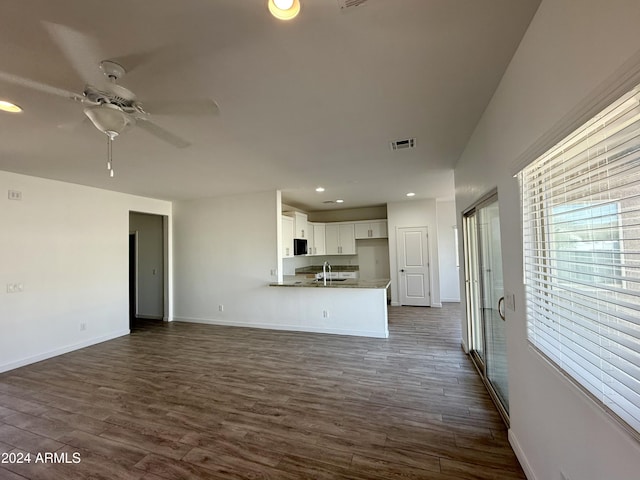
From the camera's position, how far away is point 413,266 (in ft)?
22.7

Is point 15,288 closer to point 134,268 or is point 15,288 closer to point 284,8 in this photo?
point 134,268

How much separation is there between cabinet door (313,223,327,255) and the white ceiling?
13.5 ft

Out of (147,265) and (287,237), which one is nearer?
(287,237)

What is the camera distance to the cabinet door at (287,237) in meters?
5.68

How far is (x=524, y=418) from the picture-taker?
180 cm

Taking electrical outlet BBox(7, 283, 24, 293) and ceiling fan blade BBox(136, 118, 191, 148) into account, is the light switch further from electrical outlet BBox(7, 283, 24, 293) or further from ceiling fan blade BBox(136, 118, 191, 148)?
electrical outlet BBox(7, 283, 24, 293)

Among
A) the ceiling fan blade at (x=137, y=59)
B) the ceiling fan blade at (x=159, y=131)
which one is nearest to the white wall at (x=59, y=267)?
the ceiling fan blade at (x=159, y=131)

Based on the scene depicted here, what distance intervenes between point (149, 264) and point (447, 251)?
729 centimetres

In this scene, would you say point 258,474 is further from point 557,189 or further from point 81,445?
point 557,189

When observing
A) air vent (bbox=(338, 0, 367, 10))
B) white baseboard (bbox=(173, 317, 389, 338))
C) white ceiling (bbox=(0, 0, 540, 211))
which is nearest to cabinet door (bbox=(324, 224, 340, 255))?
white baseboard (bbox=(173, 317, 389, 338))

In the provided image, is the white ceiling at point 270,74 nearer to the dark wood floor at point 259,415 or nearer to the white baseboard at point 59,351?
the dark wood floor at point 259,415

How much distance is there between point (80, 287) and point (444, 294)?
7.61m

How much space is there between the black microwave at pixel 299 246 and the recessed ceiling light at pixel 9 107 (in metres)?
→ 4.53

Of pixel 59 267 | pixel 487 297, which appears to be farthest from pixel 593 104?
pixel 59 267
